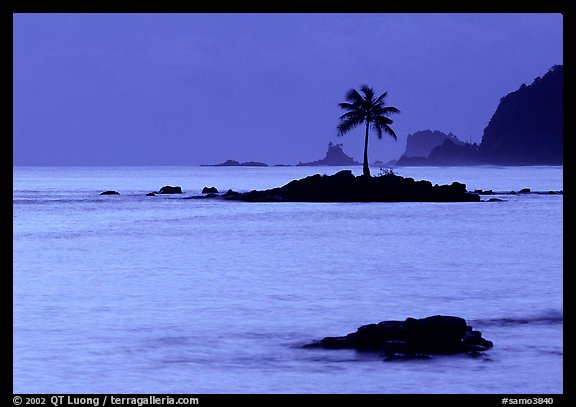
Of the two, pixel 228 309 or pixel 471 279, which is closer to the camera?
pixel 228 309

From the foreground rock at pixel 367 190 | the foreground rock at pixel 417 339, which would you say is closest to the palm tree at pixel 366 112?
the foreground rock at pixel 367 190

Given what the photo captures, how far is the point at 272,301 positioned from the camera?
701 inches

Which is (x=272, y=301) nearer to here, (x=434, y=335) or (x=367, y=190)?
(x=434, y=335)

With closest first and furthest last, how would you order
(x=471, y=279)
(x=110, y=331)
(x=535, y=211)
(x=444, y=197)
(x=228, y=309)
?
(x=110, y=331) < (x=228, y=309) < (x=471, y=279) < (x=535, y=211) < (x=444, y=197)

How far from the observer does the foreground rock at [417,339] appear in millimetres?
10766

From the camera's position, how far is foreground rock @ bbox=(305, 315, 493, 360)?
1077 cm

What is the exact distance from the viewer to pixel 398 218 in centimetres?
4500

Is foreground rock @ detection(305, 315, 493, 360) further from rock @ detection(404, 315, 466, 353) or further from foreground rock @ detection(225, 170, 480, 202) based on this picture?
foreground rock @ detection(225, 170, 480, 202)

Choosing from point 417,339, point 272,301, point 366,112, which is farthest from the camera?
point 366,112

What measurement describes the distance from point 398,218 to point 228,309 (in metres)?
29.2

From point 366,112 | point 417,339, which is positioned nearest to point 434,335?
point 417,339

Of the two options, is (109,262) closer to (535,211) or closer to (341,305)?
(341,305)

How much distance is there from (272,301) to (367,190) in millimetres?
38383
